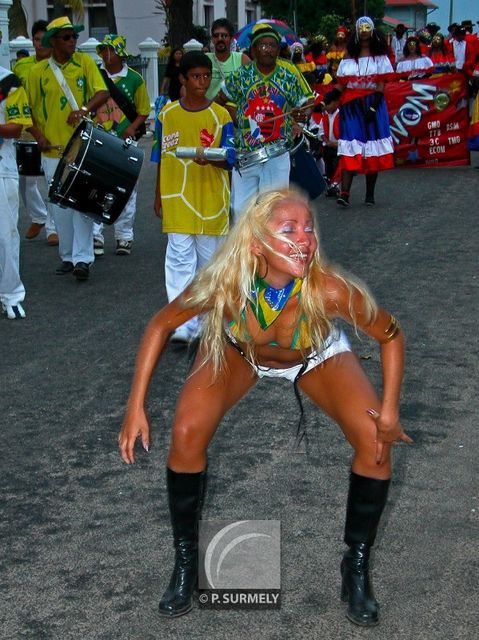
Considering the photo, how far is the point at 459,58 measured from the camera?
2111cm

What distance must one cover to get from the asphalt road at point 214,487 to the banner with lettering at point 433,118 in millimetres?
8769

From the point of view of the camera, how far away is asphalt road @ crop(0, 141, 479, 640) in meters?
3.76

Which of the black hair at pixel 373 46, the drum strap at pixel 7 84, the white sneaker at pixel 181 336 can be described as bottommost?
the white sneaker at pixel 181 336

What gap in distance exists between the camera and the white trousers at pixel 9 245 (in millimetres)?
7918

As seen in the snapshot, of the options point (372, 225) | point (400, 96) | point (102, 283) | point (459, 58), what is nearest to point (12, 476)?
point (102, 283)

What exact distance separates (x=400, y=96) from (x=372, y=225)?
232 inches

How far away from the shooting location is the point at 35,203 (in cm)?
1126

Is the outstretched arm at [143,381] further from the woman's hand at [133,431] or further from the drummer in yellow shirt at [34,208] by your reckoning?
the drummer in yellow shirt at [34,208]

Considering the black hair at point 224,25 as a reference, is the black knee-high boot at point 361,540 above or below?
below

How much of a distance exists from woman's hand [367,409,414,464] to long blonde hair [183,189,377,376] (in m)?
0.30

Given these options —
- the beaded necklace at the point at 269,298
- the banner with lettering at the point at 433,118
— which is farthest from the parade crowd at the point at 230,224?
the banner with lettering at the point at 433,118

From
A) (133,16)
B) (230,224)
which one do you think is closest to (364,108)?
(230,224)

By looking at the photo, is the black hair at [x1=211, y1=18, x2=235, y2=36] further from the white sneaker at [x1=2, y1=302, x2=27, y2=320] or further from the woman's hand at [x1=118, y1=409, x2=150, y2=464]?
the woman's hand at [x1=118, y1=409, x2=150, y2=464]

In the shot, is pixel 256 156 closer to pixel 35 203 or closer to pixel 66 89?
pixel 66 89
